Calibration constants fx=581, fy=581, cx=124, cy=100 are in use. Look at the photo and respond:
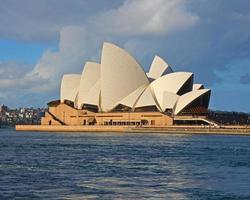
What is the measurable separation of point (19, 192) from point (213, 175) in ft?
26.1

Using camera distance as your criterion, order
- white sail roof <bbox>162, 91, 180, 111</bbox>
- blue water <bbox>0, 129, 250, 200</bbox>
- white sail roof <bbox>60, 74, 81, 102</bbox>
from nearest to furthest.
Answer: blue water <bbox>0, 129, 250, 200</bbox> < white sail roof <bbox>162, 91, 180, 111</bbox> < white sail roof <bbox>60, 74, 81, 102</bbox>

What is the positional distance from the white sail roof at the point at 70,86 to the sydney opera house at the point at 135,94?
223cm

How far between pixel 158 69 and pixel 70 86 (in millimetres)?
16814

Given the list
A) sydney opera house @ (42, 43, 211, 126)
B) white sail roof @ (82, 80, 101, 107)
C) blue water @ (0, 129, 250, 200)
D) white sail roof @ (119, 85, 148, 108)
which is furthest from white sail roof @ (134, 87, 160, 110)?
blue water @ (0, 129, 250, 200)

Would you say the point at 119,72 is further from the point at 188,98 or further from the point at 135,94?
the point at 188,98

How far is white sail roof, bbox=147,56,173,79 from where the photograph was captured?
87.8 m

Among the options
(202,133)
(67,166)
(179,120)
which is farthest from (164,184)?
(179,120)

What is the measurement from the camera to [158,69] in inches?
3469

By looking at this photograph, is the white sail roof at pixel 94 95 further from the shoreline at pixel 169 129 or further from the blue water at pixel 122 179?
the blue water at pixel 122 179

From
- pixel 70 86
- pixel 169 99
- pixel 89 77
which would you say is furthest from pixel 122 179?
pixel 70 86

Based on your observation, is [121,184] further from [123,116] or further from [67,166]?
[123,116]

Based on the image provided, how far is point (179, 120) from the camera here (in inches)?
3295

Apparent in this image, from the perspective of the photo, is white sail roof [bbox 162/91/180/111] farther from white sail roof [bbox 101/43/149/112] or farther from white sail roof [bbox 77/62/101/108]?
white sail roof [bbox 77/62/101/108]

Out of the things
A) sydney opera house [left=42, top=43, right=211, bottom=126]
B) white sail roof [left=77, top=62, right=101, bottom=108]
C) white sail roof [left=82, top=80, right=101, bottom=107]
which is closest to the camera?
sydney opera house [left=42, top=43, right=211, bottom=126]
